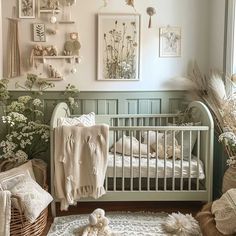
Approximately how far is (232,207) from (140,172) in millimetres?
928

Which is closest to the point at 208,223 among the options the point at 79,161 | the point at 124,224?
the point at 124,224

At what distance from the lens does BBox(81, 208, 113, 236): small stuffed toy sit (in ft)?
9.12

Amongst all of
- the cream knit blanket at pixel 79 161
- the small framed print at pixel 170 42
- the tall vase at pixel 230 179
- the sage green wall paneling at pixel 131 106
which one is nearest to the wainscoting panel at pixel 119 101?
the sage green wall paneling at pixel 131 106

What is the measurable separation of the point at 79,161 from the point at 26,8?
5.49ft

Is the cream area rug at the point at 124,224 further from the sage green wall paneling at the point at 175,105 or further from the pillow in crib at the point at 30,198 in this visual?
the sage green wall paneling at the point at 175,105

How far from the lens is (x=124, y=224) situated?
3.03 metres

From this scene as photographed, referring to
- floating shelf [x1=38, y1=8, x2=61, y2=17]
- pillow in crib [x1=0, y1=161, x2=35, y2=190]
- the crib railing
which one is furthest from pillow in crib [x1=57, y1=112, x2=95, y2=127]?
floating shelf [x1=38, y1=8, x2=61, y2=17]

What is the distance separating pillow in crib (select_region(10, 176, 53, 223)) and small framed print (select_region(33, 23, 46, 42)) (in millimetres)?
1508

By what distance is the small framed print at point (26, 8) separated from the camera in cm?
366

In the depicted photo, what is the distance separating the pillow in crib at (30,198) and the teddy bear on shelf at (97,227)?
362 millimetres

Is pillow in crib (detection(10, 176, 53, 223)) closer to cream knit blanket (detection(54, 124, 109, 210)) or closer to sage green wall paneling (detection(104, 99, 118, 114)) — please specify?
cream knit blanket (detection(54, 124, 109, 210))

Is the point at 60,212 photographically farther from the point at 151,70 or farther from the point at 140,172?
the point at 151,70

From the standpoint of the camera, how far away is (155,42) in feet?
12.4

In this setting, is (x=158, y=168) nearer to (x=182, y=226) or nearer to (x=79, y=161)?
(x=182, y=226)
